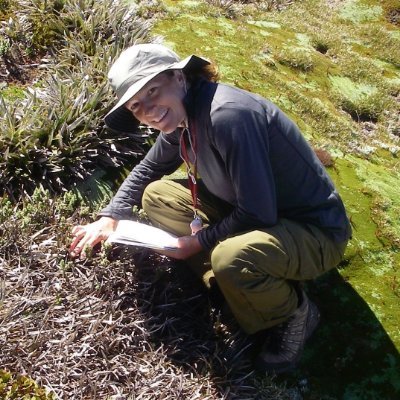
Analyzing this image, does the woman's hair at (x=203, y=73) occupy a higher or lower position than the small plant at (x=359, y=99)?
higher

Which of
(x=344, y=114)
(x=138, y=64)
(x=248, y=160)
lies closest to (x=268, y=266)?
(x=248, y=160)

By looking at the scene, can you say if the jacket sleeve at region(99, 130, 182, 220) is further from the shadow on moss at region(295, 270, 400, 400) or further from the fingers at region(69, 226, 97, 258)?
the shadow on moss at region(295, 270, 400, 400)

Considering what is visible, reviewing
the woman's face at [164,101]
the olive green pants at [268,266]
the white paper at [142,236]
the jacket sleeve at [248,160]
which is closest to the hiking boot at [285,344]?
the olive green pants at [268,266]

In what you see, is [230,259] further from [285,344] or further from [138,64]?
[138,64]

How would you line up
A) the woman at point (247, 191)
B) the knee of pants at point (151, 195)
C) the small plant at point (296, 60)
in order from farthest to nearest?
the small plant at point (296, 60) → the knee of pants at point (151, 195) → the woman at point (247, 191)

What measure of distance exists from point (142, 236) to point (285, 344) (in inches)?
55.0

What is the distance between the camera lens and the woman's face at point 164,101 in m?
3.60

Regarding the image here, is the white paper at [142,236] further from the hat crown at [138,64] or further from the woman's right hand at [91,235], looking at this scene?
the hat crown at [138,64]

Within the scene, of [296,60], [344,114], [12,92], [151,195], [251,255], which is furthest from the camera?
[296,60]

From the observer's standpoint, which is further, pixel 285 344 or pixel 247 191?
pixel 285 344

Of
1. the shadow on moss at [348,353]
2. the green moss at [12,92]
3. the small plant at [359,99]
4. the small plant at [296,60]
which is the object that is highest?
the small plant at [296,60]

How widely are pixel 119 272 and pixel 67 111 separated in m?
1.84

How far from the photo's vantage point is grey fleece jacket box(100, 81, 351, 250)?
3467 mm

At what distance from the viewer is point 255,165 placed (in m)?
3.51
